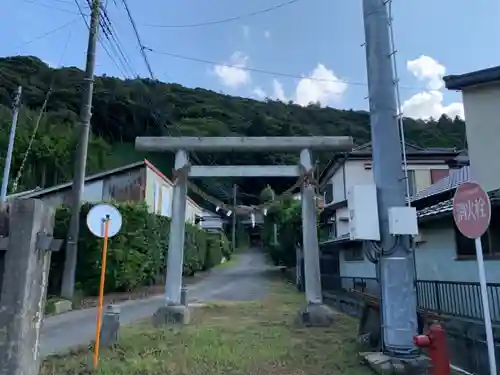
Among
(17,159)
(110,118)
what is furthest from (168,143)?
(110,118)

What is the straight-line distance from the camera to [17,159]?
30.7m

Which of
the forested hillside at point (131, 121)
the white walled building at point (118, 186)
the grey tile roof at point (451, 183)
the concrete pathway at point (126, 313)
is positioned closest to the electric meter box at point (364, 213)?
the concrete pathway at point (126, 313)

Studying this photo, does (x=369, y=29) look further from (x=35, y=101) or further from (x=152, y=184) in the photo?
(x=35, y=101)

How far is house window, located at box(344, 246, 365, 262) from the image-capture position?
602 inches

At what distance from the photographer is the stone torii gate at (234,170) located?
9.33 meters

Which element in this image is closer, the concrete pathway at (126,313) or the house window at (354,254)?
the concrete pathway at (126,313)

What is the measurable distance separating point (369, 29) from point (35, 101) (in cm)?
3747

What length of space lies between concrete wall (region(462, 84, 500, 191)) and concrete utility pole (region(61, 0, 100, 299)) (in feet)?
35.9

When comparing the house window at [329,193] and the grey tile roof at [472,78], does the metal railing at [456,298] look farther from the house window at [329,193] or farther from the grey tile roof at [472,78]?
the house window at [329,193]

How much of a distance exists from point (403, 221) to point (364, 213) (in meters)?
0.48

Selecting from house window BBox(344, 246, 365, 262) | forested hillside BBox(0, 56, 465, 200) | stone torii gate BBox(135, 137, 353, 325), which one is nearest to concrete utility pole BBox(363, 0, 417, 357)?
stone torii gate BBox(135, 137, 353, 325)

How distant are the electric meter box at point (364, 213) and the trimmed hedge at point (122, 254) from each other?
34.8 feet

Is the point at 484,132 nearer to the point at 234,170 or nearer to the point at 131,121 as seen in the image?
the point at 234,170

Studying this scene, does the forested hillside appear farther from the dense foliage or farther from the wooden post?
the wooden post
